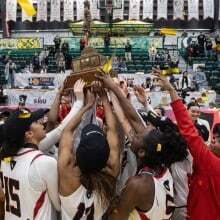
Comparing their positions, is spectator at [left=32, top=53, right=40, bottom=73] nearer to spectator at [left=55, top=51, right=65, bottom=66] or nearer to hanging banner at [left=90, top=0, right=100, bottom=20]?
spectator at [left=55, top=51, right=65, bottom=66]

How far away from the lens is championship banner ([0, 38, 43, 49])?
96.6 feet

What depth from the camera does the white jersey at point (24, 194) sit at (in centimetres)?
312

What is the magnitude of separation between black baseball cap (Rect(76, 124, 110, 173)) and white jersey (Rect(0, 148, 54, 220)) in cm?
34

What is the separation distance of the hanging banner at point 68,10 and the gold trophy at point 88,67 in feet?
107

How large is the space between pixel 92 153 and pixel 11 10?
34767 mm

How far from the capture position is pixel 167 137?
3189mm

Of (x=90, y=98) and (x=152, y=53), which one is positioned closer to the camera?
(x=90, y=98)

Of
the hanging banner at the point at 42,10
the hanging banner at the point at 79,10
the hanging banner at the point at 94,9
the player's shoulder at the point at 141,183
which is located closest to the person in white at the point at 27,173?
the player's shoulder at the point at 141,183

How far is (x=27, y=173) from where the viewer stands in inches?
122

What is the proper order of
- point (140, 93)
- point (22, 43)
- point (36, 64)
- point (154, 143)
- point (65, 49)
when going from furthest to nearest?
point (22, 43)
point (65, 49)
point (36, 64)
point (140, 93)
point (154, 143)

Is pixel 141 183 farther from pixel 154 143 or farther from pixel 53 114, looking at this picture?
pixel 53 114

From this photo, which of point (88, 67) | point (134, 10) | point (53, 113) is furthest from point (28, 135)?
point (134, 10)

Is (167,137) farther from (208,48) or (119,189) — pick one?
(208,48)

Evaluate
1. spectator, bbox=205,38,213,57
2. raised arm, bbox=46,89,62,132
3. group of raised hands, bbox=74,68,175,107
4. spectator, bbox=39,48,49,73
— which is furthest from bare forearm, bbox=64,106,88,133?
spectator, bbox=205,38,213,57
